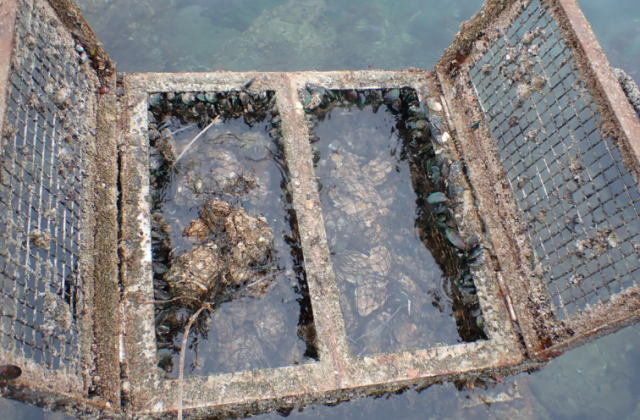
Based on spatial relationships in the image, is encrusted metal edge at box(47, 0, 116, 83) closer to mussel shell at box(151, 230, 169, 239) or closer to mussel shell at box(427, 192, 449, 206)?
mussel shell at box(151, 230, 169, 239)

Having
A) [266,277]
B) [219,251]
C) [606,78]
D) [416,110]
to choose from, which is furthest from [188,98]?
[606,78]

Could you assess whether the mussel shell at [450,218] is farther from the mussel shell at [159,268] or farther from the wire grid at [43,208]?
the wire grid at [43,208]

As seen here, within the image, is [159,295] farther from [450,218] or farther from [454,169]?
[454,169]

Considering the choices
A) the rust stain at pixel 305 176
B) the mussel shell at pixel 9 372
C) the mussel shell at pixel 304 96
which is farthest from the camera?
the mussel shell at pixel 304 96

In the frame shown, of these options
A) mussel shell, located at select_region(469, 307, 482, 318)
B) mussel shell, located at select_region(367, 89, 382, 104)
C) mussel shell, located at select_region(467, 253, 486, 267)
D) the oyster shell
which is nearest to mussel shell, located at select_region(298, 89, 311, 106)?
mussel shell, located at select_region(367, 89, 382, 104)

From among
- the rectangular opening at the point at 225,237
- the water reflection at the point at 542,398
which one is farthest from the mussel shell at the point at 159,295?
the water reflection at the point at 542,398

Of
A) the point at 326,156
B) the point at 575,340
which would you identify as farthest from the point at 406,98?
the point at 575,340
